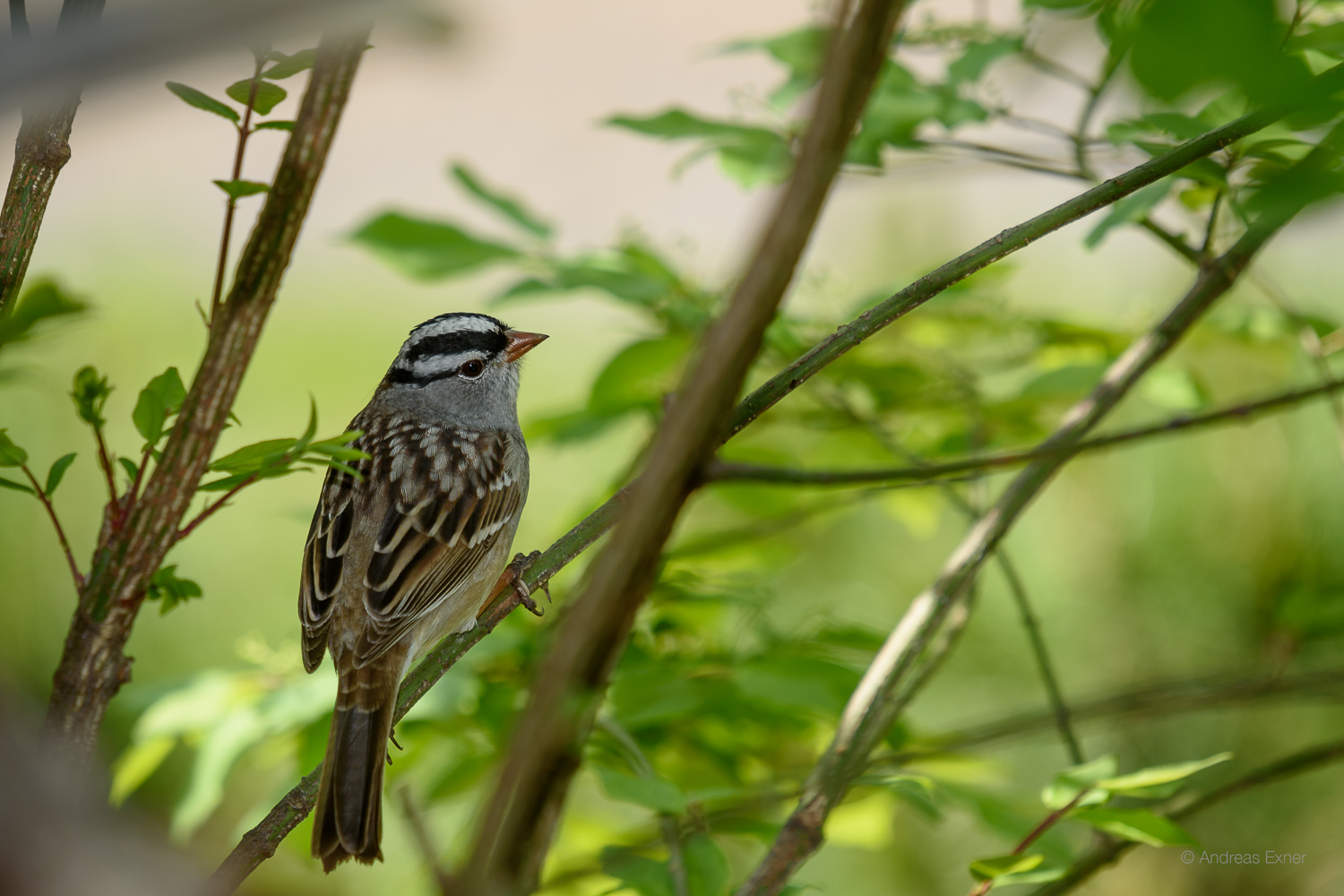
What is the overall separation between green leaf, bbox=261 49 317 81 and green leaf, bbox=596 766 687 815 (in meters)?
0.88

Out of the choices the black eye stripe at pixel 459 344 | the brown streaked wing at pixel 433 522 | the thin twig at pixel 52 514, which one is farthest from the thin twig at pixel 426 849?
the black eye stripe at pixel 459 344

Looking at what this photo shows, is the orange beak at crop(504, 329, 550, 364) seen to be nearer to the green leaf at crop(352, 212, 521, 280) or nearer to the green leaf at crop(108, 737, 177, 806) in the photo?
the green leaf at crop(352, 212, 521, 280)

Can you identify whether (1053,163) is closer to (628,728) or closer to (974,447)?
(974,447)

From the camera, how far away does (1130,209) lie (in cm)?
128

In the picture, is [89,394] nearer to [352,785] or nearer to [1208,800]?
[352,785]

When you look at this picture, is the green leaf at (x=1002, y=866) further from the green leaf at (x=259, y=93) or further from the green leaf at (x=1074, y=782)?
the green leaf at (x=259, y=93)

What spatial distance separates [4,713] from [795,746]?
230cm

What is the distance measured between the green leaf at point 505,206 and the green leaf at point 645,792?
1068mm

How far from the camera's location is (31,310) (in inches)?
43.7

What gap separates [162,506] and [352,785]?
1.73 feet

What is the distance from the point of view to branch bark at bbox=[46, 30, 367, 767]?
130 centimetres

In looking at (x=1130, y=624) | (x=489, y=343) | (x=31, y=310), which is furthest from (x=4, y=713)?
(x=1130, y=624)

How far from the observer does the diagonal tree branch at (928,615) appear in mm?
1249

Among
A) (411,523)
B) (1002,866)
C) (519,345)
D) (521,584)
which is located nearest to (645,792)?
(521,584)
